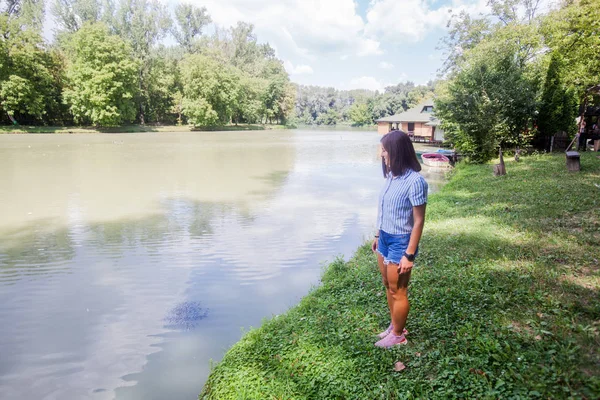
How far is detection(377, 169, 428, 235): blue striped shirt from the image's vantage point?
11.0ft

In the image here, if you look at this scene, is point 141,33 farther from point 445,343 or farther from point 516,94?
point 445,343

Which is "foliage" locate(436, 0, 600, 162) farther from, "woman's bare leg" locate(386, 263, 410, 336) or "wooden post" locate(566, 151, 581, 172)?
"woman's bare leg" locate(386, 263, 410, 336)

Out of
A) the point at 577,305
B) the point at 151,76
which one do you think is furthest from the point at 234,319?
the point at 151,76

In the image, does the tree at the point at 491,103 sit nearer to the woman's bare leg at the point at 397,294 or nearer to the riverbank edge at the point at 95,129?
the woman's bare leg at the point at 397,294

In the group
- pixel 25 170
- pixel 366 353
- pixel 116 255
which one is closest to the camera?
pixel 366 353

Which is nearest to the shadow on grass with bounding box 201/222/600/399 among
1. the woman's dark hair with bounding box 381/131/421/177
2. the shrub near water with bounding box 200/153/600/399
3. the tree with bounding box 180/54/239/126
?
the shrub near water with bounding box 200/153/600/399

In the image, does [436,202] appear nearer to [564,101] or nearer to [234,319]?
[234,319]

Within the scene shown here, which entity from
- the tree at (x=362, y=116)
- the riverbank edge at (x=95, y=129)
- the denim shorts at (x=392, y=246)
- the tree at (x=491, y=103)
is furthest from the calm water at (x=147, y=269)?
the tree at (x=362, y=116)

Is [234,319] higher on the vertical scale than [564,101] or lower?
lower

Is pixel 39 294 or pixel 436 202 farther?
pixel 436 202

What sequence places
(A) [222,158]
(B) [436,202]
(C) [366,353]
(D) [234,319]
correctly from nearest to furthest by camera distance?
(C) [366,353] < (D) [234,319] < (B) [436,202] < (A) [222,158]

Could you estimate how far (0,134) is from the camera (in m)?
41.3

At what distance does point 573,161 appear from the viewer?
41.7ft

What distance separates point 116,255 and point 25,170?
15278 millimetres
